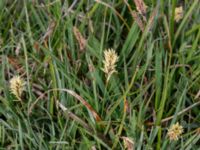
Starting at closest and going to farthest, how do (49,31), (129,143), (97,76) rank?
(129,143), (97,76), (49,31)

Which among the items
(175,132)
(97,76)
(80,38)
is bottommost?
(175,132)

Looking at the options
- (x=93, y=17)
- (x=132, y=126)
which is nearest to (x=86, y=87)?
(x=132, y=126)

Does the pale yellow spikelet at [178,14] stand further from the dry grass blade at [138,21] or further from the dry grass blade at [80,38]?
the dry grass blade at [80,38]

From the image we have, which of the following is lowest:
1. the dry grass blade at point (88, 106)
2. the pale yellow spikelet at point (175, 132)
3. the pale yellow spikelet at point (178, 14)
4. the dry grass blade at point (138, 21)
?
the pale yellow spikelet at point (175, 132)

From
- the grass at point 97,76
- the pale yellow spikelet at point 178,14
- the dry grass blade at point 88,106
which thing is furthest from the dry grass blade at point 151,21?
the dry grass blade at point 88,106

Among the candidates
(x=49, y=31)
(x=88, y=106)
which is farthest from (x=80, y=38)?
(x=88, y=106)

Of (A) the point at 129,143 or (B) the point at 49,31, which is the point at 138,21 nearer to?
(B) the point at 49,31

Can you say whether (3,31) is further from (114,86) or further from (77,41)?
(114,86)

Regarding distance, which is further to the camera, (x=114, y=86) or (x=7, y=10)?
(x=7, y=10)

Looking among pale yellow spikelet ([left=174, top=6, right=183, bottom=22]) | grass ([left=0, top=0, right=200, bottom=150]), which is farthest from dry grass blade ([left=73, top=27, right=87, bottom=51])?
pale yellow spikelet ([left=174, top=6, right=183, bottom=22])
